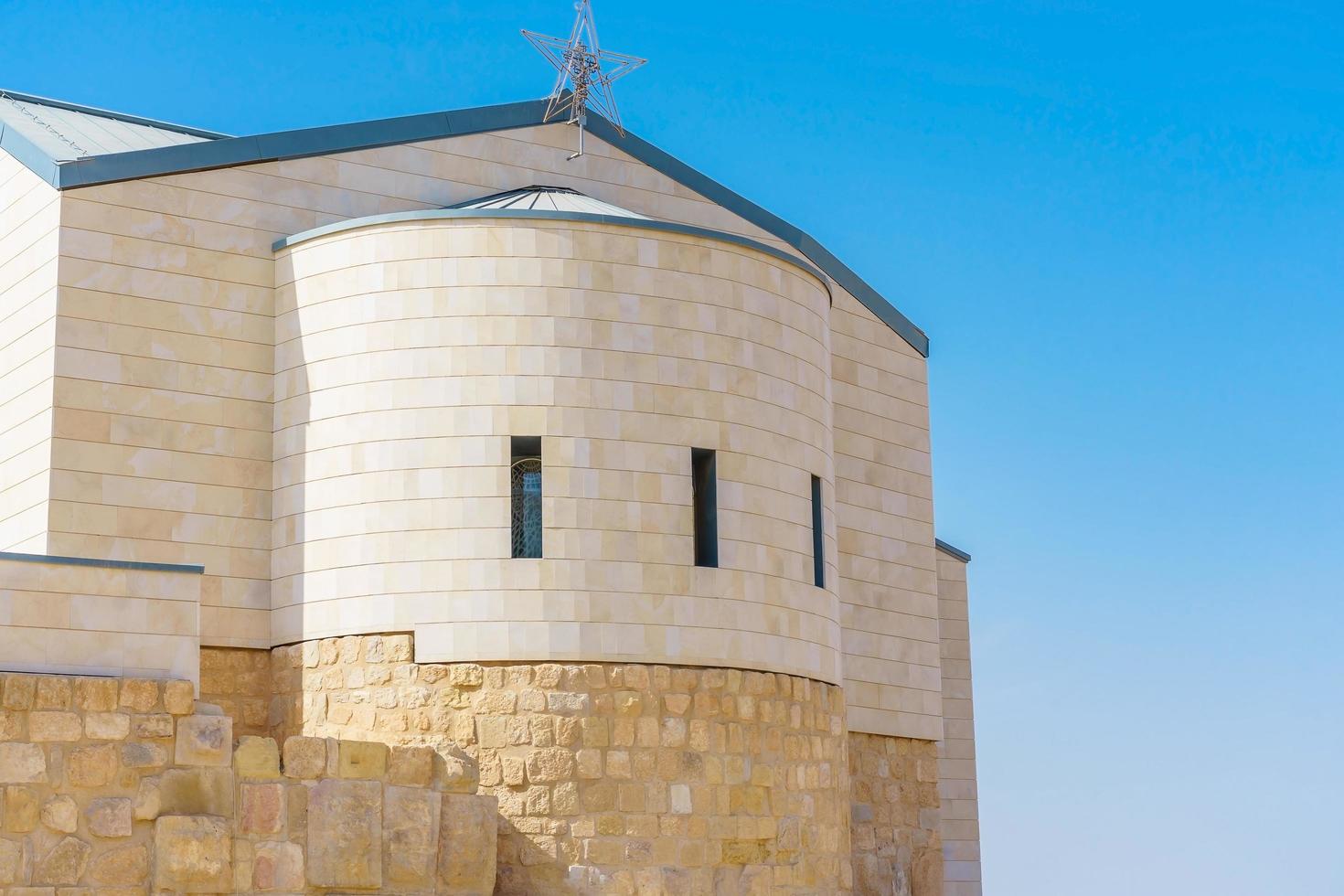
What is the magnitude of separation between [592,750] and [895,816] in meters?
7.49

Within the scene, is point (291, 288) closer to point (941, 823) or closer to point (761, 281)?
point (761, 281)

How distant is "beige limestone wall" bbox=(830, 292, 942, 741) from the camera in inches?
979

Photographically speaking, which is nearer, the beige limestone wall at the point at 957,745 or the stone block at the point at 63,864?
the stone block at the point at 63,864

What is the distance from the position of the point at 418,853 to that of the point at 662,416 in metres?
5.30

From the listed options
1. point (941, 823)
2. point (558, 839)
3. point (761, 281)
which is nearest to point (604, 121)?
point (761, 281)

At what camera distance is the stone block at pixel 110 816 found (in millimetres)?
15664

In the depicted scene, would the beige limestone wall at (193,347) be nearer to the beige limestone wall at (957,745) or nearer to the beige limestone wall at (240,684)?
the beige limestone wall at (240,684)

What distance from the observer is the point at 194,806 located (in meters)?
16.2

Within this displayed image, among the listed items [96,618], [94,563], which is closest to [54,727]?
[96,618]

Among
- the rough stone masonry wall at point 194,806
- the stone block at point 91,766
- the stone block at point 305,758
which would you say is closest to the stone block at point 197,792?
the rough stone masonry wall at point 194,806

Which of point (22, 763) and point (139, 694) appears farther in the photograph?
point (139, 694)

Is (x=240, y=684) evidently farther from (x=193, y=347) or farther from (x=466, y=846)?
(x=193, y=347)

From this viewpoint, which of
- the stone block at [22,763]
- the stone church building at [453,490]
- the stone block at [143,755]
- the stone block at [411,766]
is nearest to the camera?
the stone block at [22,763]

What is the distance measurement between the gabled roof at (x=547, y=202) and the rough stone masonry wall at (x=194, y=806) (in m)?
6.57
